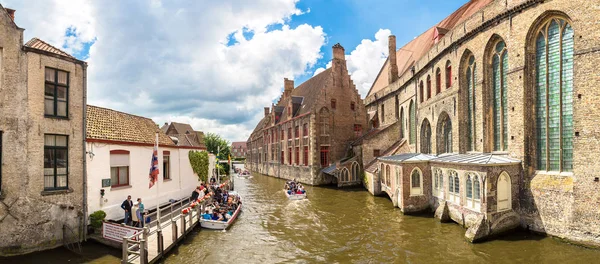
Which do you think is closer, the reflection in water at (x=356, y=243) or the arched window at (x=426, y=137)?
the reflection in water at (x=356, y=243)

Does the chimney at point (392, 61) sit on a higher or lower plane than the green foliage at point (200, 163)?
higher

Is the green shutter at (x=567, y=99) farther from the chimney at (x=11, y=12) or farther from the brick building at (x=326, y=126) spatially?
the chimney at (x=11, y=12)

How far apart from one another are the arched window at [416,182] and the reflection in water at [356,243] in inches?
60.1

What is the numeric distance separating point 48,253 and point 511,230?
17.4 m

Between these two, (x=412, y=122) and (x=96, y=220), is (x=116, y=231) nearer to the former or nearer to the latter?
(x=96, y=220)

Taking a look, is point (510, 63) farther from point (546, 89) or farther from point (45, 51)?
point (45, 51)

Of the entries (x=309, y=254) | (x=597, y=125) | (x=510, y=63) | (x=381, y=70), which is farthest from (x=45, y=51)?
(x=381, y=70)

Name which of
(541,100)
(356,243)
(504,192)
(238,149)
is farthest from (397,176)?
(238,149)

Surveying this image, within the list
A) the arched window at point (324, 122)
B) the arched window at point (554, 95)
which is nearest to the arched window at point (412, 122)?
the arched window at point (324, 122)

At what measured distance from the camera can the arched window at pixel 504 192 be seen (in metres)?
13.1

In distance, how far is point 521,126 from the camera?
13430 mm

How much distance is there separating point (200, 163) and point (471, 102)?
18016 mm

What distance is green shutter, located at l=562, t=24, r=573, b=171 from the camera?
39.7 ft

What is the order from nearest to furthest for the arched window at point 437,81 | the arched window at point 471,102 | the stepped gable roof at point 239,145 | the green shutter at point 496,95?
the green shutter at point 496,95 → the arched window at point 471,102 → the arched window at point 437,81 → the stepped gable roof at point 239,145
